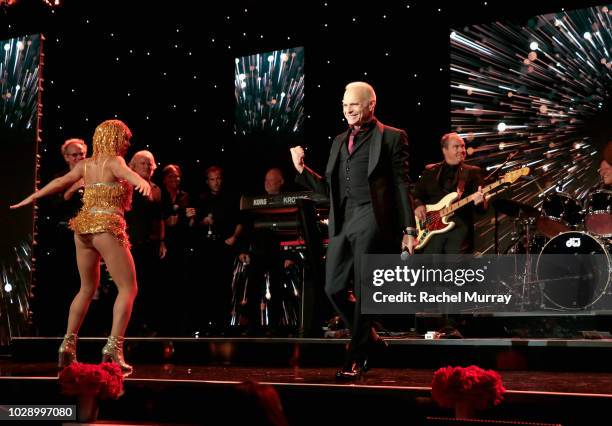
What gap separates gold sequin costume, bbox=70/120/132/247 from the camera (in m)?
5.20

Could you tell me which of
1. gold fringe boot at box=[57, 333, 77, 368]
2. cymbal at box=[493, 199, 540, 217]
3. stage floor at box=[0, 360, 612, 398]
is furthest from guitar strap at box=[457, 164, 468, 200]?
gold fringe boot at box=[57, 333, 77, 368]

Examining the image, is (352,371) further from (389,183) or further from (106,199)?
(106,199)

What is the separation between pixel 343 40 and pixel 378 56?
0.51m

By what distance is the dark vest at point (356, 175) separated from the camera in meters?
4.58

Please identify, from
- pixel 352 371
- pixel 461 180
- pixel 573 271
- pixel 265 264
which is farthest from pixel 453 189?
pixel 352 371

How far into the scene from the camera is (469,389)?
3.34 meters

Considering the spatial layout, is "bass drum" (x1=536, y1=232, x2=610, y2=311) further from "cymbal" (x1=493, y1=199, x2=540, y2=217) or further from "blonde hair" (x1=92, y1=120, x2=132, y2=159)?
"blonde hair" (x1=92, y1=120, x2=132, y2=159)

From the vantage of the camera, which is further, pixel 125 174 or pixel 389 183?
pixel 125 174

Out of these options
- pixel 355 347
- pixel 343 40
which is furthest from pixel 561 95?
pixel 355 347

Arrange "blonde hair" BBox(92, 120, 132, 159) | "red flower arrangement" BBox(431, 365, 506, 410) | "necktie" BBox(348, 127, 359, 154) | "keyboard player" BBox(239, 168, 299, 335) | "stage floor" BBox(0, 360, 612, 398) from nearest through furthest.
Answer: "red flower arrangement" BBox(431, 365, 506, 410) → "stage floor" BBox(0, 360, 612, 398) → "necktie" BBox(348, 127, 359, 154) → "blonde hair" BBox(92, 120, 132, 159) → "keyboard player" BBox(239, 168, 299, 335)

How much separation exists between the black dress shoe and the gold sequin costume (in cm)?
176

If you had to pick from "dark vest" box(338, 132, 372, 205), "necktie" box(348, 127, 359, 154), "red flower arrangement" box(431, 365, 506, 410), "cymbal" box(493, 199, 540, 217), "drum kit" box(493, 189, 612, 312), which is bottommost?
"red flower arrangement" box(431, 365, 506, 410)

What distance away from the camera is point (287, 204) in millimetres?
7410

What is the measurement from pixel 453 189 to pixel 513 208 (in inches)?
30.2
